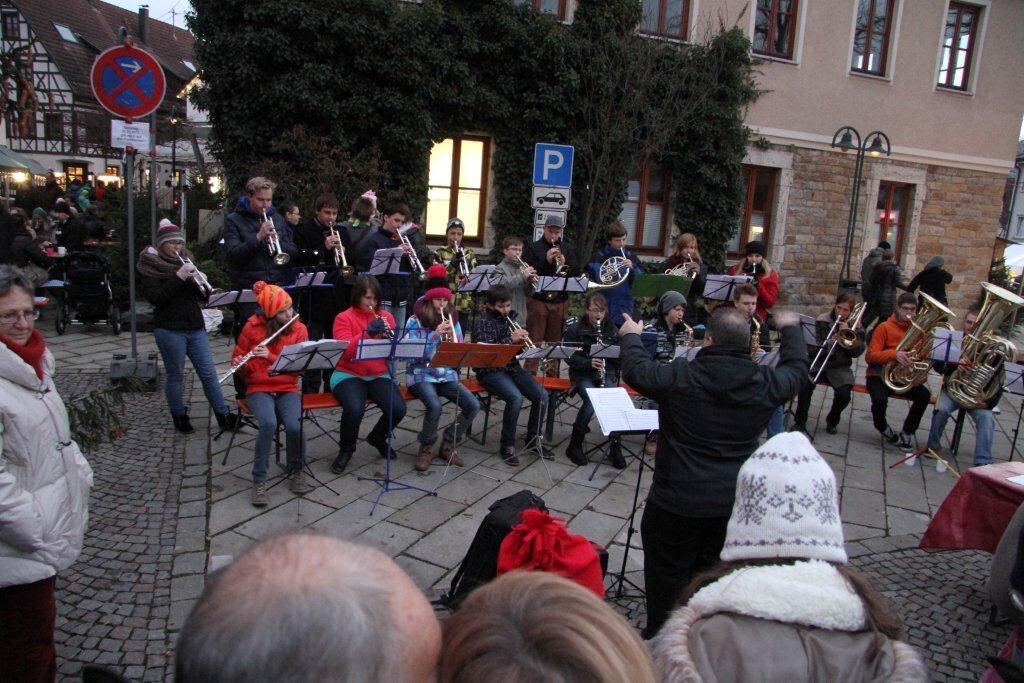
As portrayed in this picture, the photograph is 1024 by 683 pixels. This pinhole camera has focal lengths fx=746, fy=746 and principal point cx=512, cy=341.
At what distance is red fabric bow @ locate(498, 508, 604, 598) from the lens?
9.21 ft

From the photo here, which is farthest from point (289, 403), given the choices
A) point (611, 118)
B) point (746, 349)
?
point (611, 118)

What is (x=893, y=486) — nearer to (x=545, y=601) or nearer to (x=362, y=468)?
(x=362, y=468)

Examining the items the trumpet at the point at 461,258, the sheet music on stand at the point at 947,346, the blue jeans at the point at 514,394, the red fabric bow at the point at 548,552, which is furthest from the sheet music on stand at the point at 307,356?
the sheet music on stand at the point at 947,346

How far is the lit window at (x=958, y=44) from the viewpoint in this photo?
50.7ft

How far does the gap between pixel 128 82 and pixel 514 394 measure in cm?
455

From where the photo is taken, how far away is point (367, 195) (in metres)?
8.68

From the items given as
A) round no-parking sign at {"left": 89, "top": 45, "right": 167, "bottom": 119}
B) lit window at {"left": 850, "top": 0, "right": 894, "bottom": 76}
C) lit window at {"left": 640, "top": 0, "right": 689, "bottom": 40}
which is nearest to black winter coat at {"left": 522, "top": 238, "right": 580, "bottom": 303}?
round no-parking sign at {"left": 89, "top": 45, "right": 167, "bottom": 119}

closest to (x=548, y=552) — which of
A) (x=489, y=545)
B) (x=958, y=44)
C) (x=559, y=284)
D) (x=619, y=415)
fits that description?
(x=489, y=545)

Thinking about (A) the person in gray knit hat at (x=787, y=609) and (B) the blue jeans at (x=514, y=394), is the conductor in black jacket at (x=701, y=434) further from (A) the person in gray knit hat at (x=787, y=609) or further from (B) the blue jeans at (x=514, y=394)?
(B) the blue jeans at (x=514, y=394)

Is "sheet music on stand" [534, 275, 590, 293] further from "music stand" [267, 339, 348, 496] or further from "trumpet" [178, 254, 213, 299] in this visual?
"trumpet" [178, 254, 213, 299]

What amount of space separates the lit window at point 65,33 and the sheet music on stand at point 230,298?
110ft

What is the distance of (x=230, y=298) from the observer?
6254mm

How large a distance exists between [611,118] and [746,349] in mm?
10453

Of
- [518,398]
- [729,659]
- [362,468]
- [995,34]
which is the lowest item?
[362,468]
